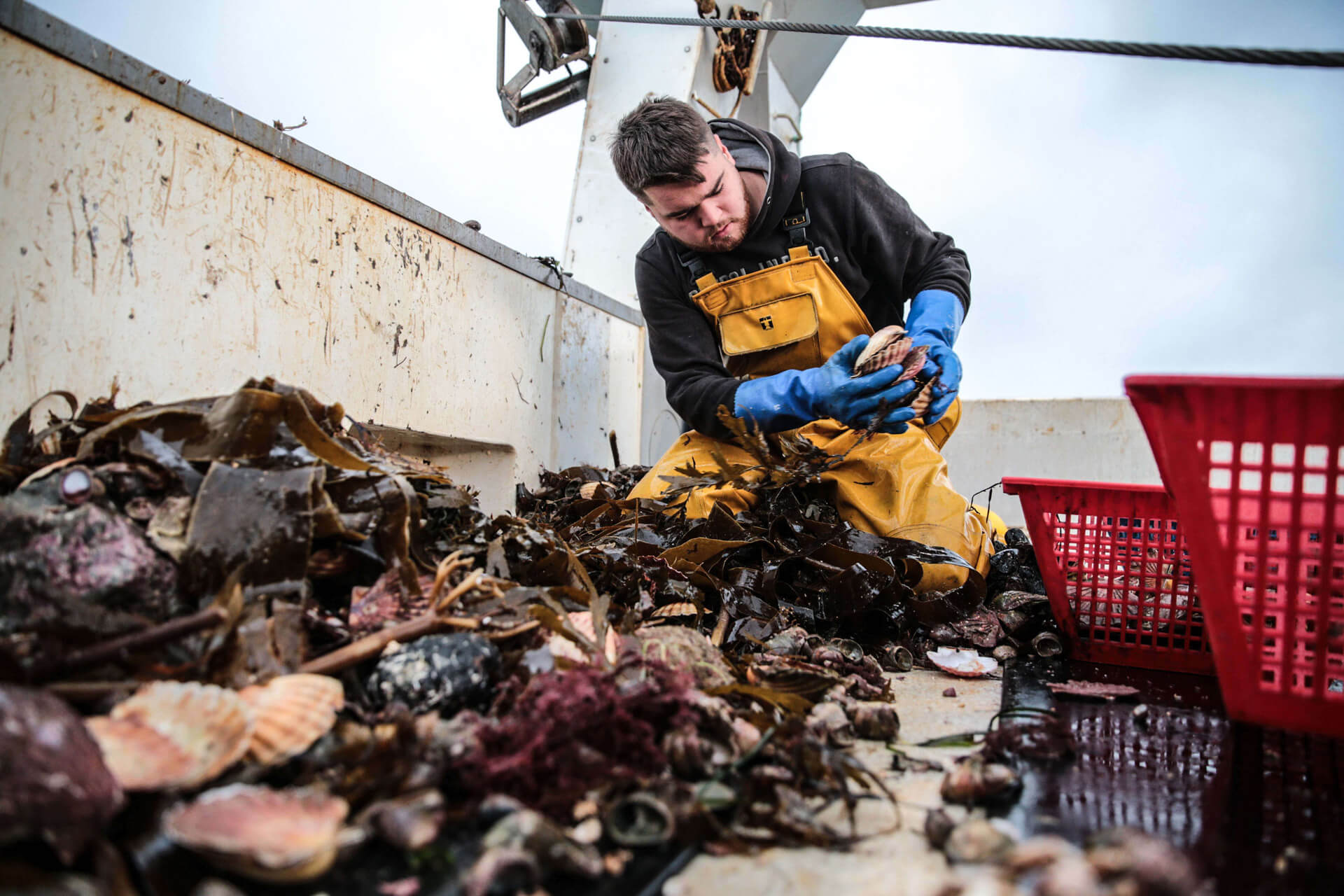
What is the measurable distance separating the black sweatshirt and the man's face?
93 mm

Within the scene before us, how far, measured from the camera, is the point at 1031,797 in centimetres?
84

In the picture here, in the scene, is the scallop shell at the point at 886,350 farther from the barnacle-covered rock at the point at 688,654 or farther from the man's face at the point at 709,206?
the barnacle-covered rock at the point at 688,654

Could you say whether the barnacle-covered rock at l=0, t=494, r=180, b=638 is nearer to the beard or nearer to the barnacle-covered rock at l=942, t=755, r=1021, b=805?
the barnacle-covered rock at l=942, t=755, r=1021, b=805

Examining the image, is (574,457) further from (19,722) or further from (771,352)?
(19,722)

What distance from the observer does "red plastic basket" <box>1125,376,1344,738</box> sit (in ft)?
2.72

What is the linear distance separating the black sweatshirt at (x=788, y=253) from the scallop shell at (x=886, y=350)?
1.62ft

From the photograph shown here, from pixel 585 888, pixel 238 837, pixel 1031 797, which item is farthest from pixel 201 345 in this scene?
pixel 1031 797

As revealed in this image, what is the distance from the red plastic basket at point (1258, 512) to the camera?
2.72 feet

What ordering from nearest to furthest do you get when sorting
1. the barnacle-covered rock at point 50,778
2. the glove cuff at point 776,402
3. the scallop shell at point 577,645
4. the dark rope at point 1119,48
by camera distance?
the barnacle-covered rock at point 50,778 < the dark rope at point 1119,48 < the scallop shell at point 577,645 < the glove cuff at point 776,402

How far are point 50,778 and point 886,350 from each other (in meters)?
1.83

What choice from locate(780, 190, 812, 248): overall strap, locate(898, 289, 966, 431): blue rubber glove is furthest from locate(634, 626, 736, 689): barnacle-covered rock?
locate(780, 190, 812, 248): overall strap

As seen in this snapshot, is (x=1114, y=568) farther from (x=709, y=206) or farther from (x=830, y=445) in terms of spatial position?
(x=709, y=206)

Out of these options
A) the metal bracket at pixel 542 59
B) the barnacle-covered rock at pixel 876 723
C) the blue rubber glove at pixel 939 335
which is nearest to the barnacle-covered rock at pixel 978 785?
the barnacle-covered rock at pixel 876 723

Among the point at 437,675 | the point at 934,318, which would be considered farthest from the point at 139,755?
the point at 934,318
